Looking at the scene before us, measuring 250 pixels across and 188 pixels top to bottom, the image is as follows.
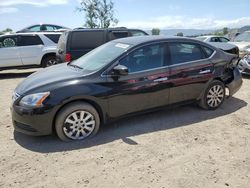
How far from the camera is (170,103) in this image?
16.9 feet

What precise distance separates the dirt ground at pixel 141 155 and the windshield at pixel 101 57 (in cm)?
113

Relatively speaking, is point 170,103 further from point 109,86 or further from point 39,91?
point 39,91

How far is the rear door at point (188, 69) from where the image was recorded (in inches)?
200

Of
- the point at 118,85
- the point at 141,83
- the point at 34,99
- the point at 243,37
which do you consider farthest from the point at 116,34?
the point at 243,37

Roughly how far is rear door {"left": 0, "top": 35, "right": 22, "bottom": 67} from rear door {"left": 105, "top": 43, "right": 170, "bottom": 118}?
733 centimetres

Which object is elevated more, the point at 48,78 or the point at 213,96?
the point at 48,78

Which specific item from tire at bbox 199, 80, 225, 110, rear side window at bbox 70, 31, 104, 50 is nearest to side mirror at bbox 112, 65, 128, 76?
tire at bbox 199, 80, 225, 110

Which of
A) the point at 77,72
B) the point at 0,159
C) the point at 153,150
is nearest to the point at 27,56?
the point at 77,72

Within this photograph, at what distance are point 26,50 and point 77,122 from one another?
24.3ft

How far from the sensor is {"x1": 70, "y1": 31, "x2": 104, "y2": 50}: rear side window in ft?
28.0

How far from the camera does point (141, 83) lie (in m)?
4.69

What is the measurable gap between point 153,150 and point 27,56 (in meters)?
8.24

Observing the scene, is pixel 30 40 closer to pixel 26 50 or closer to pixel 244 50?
pixel 26 50

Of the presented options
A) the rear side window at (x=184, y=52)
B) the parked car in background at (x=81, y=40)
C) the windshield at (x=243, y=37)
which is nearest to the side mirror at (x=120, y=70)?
the rear side window at (x=184, y=52)
